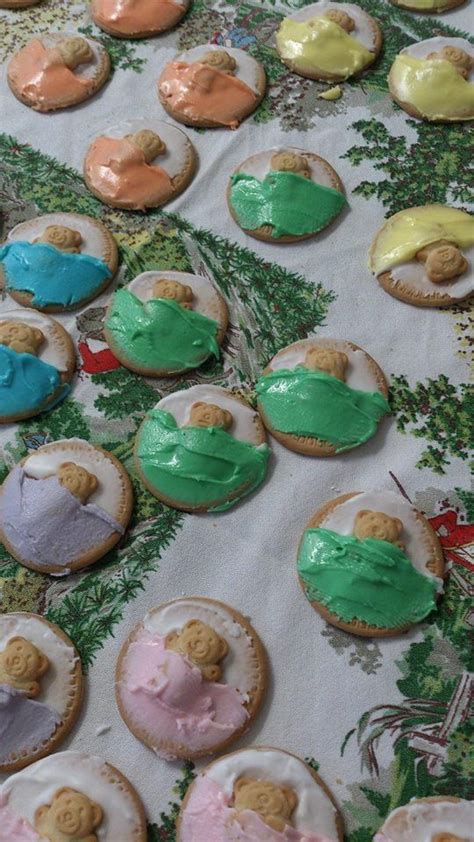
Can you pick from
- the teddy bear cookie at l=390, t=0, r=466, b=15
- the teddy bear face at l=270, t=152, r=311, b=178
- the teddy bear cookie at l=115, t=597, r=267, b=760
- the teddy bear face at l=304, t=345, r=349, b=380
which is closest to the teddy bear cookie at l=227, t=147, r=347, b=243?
the teddy bear face at l=270, t=152, r=311, b=178

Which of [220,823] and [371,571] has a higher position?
[371,571]

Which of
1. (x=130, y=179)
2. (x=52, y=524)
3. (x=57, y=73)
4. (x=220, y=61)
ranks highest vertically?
(x=220, y=61)

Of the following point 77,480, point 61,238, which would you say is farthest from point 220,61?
point 77,480

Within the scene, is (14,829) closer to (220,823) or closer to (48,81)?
(220,823)

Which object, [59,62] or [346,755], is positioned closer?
[346,755]

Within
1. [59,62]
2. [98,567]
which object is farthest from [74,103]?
[98,567]

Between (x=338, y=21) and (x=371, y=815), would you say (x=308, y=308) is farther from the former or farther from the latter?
(x=371, y=815)
